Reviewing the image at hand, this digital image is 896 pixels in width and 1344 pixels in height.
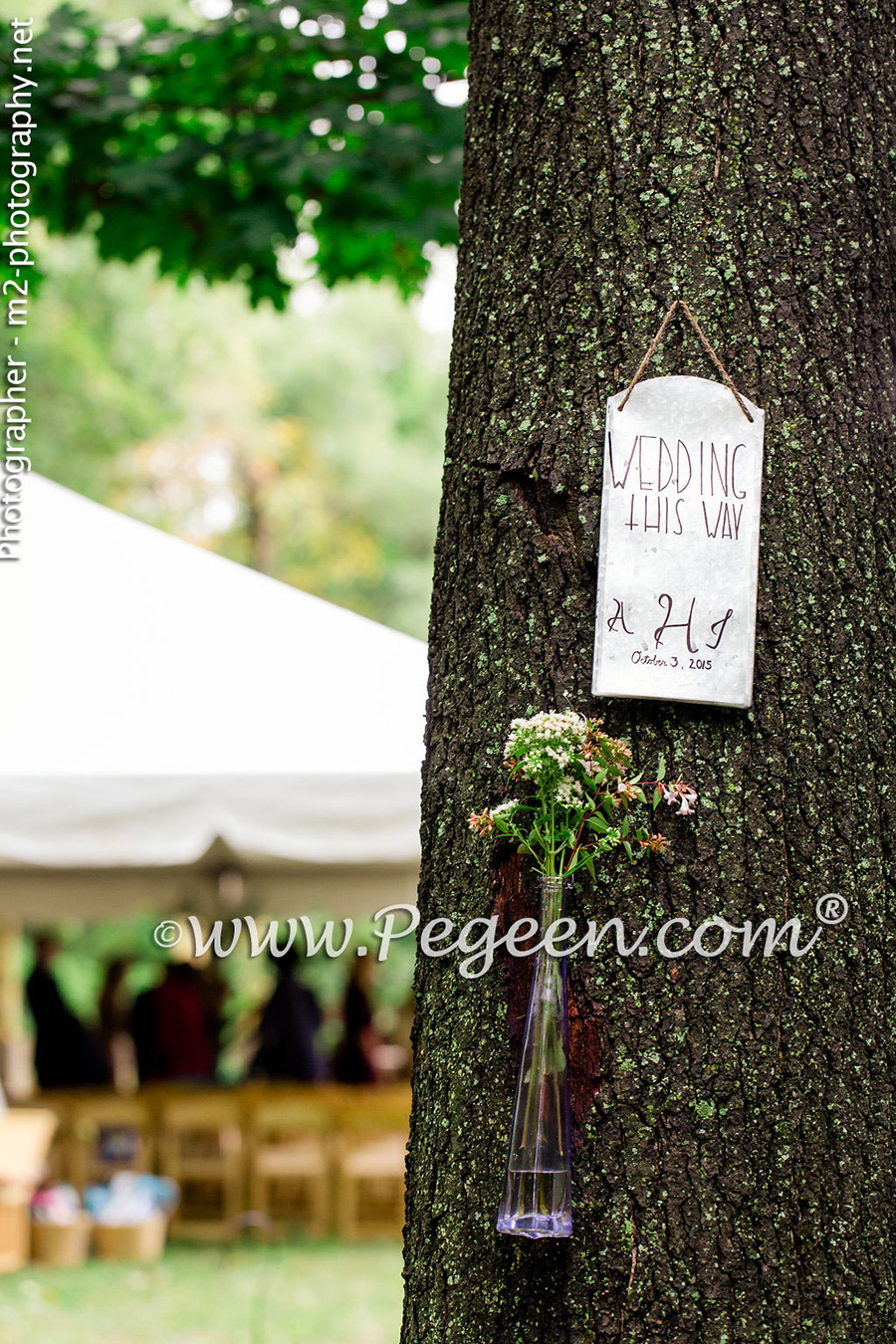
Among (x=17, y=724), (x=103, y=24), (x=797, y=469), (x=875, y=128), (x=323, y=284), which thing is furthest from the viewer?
(x=323, y=284)

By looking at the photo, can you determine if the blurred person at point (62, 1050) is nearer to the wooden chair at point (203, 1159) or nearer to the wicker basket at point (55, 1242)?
the wooden chair at point (203, 1159)

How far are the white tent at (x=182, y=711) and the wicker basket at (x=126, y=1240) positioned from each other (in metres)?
2.48

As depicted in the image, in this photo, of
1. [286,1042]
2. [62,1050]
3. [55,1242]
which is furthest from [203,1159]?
[62,1050]

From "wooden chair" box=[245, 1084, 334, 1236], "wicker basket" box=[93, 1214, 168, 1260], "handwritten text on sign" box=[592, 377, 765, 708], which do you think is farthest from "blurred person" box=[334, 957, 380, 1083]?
"handwritten text on sign" box=[592, 377, 765, 708]

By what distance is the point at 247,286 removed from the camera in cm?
435

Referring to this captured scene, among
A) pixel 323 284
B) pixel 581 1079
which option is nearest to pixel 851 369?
pixel 581 1079

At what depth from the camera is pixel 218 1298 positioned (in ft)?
18.3

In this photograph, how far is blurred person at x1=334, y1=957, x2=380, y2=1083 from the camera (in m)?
6.72

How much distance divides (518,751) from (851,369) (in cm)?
61

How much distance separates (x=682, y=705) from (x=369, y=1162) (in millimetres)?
5745

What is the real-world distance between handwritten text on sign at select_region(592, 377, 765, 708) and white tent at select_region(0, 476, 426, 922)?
8.26ft

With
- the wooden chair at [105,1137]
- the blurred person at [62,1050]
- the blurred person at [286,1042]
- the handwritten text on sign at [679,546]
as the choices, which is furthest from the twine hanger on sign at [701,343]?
the blurred person at [62,1050]

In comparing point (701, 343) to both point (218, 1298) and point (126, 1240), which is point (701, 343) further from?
point (126, 1240)

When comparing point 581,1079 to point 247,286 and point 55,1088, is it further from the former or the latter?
point 55,1088
